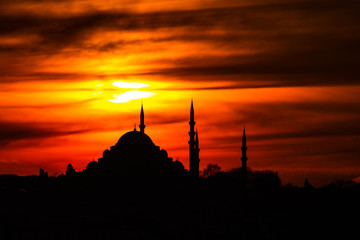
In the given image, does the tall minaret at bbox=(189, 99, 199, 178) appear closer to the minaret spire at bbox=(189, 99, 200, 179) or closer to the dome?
the minaret spire at bbox=(189, 99, 200, 179)

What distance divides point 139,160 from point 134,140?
2964 millimetres

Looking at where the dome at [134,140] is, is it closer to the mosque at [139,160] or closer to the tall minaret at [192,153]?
the mosque at [139,160]

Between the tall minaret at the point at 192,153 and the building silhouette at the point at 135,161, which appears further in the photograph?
the tall minaret at the point at 192,153

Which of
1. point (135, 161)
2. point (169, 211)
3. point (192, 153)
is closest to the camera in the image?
point (169, 211)

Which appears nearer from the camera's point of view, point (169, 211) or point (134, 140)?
point (169, 211)

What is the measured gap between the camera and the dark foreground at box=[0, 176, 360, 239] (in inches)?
2906

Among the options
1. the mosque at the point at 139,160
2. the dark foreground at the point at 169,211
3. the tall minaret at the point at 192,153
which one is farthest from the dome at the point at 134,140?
the dark foreground at the point at 169,211

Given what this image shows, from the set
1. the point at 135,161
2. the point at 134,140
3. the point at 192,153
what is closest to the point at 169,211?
the point at 135,161

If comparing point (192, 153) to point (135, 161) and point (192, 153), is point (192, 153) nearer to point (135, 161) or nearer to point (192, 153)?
point (192, 153)

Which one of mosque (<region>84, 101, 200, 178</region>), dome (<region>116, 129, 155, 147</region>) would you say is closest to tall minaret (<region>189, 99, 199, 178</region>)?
mosque (<region>84, 101, 200, 178</region>)

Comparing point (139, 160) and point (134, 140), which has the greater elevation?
point (134, 140)

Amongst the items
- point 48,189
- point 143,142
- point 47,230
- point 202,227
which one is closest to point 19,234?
point 47,230

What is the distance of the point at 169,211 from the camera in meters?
90.0

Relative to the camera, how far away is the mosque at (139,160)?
10038cm
